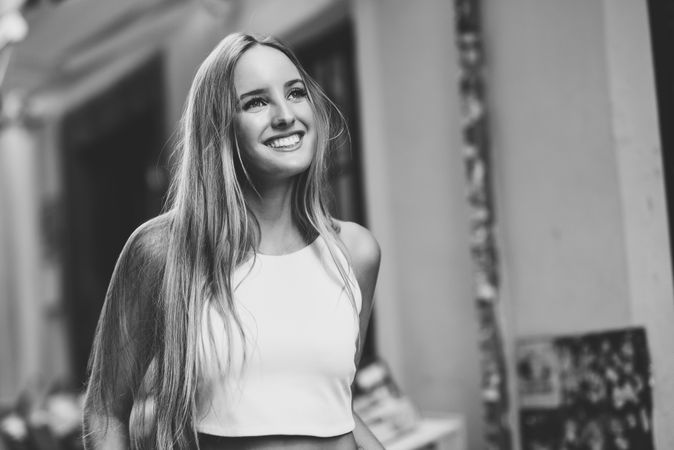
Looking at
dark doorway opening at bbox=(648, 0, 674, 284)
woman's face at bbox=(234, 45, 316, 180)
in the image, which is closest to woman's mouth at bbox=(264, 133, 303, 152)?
woman's face at bbox=(234, 45, 316, 180)

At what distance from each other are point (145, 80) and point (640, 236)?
13.6 ft

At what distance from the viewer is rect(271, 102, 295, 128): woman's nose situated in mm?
1398

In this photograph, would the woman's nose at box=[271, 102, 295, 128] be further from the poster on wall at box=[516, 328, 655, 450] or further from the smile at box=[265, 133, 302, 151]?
the poster on wall at box=[516, 328, 655, 450]

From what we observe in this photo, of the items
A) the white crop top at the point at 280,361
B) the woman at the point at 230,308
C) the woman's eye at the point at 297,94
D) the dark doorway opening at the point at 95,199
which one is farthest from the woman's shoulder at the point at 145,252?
the dark doorway opening at the point at 95,199

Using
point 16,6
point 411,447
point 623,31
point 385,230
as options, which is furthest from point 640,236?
point 16,6

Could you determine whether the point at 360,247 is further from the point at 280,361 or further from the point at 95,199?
the point at 95,199

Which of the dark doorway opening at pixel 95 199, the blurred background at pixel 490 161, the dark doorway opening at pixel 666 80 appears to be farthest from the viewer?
the dark doorway opening at pixel 95 199

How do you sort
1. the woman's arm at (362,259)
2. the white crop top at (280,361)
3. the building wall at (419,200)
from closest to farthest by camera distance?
the white crop top at (280,361) → the woman's arm at (362,259) → the building wall at (419,200)

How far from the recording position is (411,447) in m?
2.56

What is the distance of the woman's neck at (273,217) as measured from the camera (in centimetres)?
152

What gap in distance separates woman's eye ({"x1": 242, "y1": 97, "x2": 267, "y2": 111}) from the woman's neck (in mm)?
183

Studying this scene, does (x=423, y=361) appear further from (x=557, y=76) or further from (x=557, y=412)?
(x=557, y=76)

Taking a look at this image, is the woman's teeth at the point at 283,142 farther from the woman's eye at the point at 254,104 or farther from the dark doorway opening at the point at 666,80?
the dark doorway opening at the point at 666,80

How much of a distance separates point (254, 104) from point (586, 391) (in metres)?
1.69
